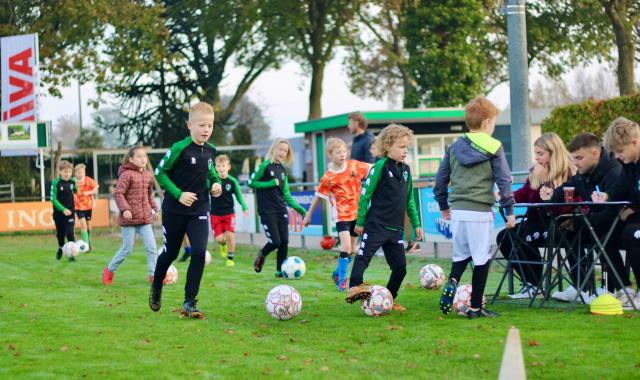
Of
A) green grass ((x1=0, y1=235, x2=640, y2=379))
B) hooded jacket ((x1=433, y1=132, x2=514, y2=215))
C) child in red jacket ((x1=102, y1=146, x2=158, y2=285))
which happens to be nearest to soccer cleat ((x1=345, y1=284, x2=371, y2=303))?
green grass ((x1=0, y1=235, x2=640, y2=379))

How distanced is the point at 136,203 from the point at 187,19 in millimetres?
35877

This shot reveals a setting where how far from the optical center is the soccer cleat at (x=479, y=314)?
8.73 m

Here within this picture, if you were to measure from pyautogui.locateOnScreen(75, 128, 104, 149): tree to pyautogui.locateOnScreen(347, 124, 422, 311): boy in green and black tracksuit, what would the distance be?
54.5 meters

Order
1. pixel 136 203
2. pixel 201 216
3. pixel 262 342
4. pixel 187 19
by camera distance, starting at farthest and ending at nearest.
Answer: pixel 187 19 → pixel 136 203 → pixel 201 216 → pixel 262 342

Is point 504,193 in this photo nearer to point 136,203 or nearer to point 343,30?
point 136,203

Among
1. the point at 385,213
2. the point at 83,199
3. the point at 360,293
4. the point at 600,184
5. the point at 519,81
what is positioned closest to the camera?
the point at 360,293

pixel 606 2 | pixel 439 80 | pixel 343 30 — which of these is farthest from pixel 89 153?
pixel 606 2

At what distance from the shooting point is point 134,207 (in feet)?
43.9

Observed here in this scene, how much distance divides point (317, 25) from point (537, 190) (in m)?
35.4

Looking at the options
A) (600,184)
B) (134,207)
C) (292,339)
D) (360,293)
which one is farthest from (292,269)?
(292,339)

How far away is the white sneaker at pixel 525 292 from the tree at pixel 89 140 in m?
54.3

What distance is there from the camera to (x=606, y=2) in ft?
112

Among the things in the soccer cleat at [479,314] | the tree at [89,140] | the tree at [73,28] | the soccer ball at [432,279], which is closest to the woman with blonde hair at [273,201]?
the soccer ball at [432,279]

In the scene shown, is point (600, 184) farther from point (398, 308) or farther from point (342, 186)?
point (342, 186)
